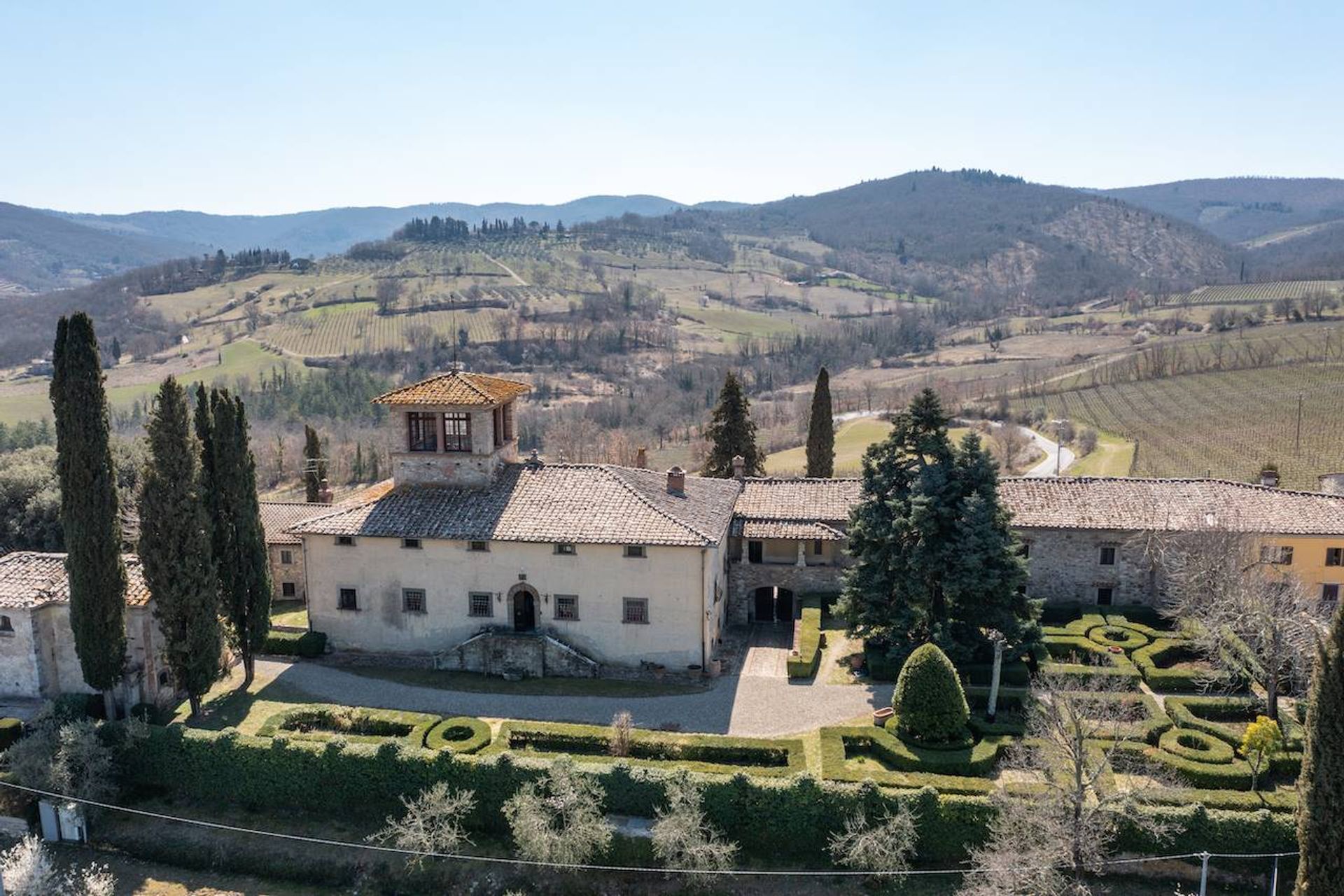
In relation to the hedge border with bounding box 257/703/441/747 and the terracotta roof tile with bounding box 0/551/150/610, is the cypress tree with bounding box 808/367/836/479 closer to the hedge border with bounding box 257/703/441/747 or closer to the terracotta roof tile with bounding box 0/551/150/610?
the hedge border with bounding box 257/703/441/747

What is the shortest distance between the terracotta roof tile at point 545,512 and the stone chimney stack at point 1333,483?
3254 cm

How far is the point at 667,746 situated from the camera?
27094mm

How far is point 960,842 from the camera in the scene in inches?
922

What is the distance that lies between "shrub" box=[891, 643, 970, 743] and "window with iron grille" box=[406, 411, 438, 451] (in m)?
20.8

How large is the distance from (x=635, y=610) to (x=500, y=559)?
5.44 meters

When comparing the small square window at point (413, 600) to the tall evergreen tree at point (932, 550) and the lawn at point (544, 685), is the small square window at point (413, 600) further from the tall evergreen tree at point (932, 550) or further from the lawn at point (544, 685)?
the tall evergreen tree at point (932, 550)

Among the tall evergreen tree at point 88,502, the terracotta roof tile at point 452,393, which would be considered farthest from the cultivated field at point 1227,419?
the tall evergreen tree at point 88,502

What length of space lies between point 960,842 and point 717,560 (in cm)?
1537

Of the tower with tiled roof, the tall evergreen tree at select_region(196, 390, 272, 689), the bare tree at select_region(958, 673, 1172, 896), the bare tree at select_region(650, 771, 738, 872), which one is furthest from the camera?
the tower with tiled roof

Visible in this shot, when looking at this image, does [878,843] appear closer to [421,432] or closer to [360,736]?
[360,736]

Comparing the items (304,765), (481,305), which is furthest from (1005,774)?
(481,305)

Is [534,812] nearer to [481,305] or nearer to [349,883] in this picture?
[349,883]

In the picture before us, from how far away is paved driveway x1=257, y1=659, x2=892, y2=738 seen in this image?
30.2 metres

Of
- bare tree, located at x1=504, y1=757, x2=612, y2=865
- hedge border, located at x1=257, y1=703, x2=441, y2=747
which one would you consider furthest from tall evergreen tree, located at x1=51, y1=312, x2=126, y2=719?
bare tree, located at x1=504, y1=757, x2=612, y2=865
